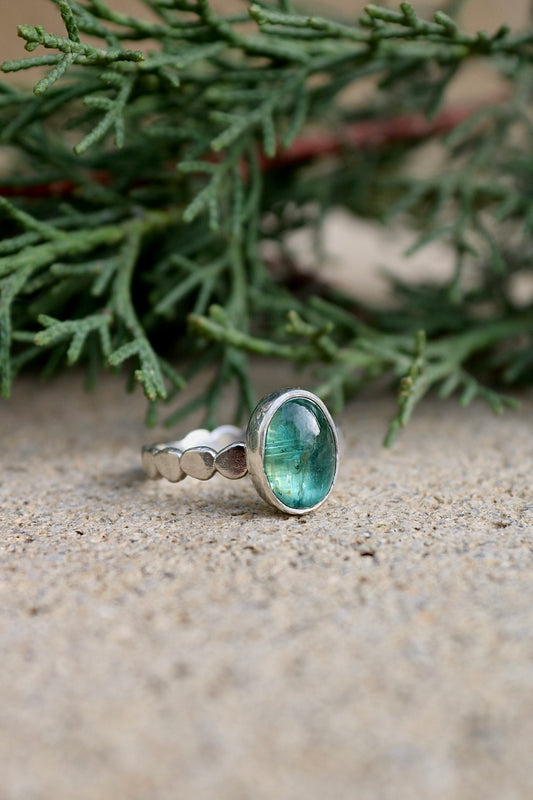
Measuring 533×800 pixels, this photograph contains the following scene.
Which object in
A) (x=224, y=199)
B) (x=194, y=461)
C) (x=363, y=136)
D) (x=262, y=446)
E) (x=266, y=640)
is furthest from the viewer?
(x=363, y=136)

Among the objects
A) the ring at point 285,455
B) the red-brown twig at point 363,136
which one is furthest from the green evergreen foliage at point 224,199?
the ring at point 285,455

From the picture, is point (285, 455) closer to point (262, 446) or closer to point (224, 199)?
point (262, 446)

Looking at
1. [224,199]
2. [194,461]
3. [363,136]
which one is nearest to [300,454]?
[194,461]

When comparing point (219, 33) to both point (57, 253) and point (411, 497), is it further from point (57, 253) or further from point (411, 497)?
point (411, 497)

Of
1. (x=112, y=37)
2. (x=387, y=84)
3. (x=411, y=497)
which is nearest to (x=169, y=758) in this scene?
(x=411, y=497)

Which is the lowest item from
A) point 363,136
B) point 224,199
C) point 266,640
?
point 266,640

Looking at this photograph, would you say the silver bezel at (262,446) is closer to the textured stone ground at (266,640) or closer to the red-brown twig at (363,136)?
the textured stone ground at (266,640)
